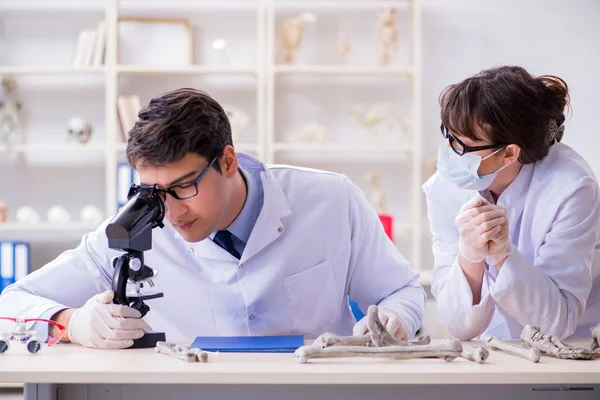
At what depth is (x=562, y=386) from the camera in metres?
1.29

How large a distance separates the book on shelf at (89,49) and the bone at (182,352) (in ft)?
9.08

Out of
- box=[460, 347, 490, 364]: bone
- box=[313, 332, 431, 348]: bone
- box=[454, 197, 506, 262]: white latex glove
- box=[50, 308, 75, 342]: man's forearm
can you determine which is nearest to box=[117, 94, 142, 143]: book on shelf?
box=[50, 308, 75, 342]: man's forearm

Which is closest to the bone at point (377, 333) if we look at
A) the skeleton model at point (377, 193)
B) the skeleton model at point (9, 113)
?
the skeleton model at point (377, 193)

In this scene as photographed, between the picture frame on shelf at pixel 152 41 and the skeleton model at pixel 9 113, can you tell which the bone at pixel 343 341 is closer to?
the picture frame on shelf at pixel 152 41

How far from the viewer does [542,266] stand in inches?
64.2

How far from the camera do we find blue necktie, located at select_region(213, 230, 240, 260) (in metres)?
1.76

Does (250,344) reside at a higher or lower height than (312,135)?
lower

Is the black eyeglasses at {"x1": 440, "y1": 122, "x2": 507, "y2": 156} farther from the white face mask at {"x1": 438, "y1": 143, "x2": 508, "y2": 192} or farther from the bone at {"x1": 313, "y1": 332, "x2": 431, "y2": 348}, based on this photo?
the bone at {"x1": 313, "y1": 332, "x2": 431, "y2": 348}

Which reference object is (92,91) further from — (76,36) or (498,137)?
(498,137)

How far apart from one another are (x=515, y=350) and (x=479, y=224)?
0.31m

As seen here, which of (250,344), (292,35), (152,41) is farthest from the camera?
(152,41)

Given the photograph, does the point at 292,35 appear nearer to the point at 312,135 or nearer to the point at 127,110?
the point at 312,135

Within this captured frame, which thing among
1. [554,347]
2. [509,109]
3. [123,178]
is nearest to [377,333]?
[554,347]

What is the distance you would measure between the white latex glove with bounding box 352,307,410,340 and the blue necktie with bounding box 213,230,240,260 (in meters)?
0.38
